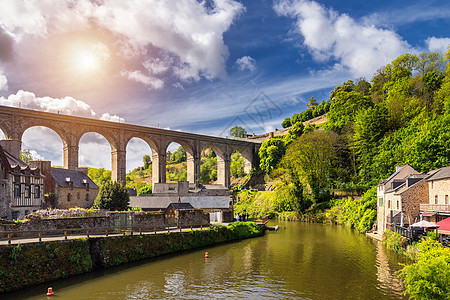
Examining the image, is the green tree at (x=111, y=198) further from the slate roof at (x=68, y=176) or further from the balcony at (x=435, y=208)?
the balcony at (x=435, y=208)

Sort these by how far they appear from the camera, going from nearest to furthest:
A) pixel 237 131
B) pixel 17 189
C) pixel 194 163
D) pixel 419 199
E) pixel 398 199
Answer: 1. pixel 419 199
2. pixel 398 199
3. pixel 17 189
4. pixel 194 163
5. pixel 237 131

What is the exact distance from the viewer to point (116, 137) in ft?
157

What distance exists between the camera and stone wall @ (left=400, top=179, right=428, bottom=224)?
21781 millimetres

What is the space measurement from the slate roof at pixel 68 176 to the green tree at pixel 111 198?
4.46 m

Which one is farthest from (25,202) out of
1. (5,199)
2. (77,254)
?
(77,254)

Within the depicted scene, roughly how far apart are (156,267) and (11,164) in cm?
1370

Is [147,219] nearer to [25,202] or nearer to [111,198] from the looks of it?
[111,198]

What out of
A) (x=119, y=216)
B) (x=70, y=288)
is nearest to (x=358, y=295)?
(x=70, y=288)

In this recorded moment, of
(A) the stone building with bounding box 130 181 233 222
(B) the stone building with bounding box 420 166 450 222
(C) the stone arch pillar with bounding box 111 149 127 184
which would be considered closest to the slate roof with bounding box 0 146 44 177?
(A) the stone building with bounding box 130 181 233 222

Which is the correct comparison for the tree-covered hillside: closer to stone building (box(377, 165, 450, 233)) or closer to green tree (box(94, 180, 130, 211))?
stone building (box(377, 165, 450, 233))

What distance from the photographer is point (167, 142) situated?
5441 cm

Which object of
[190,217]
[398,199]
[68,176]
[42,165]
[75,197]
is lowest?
[190,217]

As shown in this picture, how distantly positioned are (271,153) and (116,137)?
28.5 m

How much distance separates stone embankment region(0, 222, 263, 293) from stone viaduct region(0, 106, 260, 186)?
55.2 ft
